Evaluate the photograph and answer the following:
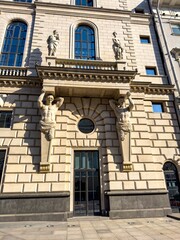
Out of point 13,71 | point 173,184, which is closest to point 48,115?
point 13,71

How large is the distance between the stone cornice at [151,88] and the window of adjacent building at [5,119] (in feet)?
32.8

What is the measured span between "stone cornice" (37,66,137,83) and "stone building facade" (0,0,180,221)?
7 centimetres

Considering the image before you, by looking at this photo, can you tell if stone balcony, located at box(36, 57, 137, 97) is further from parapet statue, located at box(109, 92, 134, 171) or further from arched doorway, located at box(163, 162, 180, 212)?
arched doorway, located at box(163, 162, 180, 212)

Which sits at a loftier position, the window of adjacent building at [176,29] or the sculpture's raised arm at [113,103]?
the window of adjacent building at [176,29]

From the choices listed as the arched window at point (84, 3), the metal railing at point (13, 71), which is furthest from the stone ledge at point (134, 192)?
the arched window at point (84, 3)

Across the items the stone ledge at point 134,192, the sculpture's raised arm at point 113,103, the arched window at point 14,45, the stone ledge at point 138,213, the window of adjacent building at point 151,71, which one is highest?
the arched window at point 14,45

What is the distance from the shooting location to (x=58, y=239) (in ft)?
23.0

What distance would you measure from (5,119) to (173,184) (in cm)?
1355

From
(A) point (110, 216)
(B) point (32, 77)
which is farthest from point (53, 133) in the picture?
(A) point (110, 216)

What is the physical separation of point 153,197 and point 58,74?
10.7 meters

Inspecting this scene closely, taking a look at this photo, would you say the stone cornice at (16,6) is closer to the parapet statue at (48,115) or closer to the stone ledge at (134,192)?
the parapet statue at (48,115)

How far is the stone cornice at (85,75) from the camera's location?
12383 millimetres

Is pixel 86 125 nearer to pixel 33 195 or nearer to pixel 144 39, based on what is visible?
pixel 33 195

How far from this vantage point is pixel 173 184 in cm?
1327
